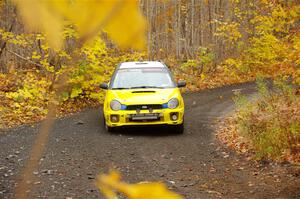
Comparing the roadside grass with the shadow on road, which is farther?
the shadow on road

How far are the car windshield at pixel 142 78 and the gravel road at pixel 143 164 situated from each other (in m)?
0.88

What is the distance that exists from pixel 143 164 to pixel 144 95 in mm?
2157

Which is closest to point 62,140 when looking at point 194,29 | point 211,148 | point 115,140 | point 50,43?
point 115,140

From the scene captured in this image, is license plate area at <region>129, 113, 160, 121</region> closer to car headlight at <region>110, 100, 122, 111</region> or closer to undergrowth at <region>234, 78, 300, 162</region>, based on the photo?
car headlight at <region>110, 100, 122, 111</region>

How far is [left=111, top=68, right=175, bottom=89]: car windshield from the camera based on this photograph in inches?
346

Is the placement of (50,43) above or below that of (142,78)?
above

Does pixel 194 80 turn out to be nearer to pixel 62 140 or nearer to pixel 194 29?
pixel 194 29

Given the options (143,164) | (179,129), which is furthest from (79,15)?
(179,129)

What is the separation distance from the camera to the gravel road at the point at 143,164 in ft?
17.6

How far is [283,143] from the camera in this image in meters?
6.68

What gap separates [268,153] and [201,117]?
4.39 meters

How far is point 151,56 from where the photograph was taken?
20891mm

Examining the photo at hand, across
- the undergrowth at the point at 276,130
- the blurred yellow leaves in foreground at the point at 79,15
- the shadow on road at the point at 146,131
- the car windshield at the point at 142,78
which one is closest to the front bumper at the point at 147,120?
the shadow on road at the point at 146,131

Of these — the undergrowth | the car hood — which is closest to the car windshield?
the car hood
